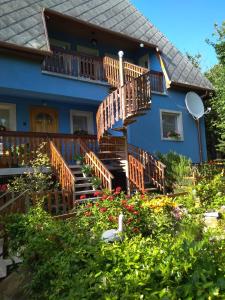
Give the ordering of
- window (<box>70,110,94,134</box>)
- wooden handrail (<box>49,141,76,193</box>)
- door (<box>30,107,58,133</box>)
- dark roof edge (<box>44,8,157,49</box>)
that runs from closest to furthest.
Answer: wooden handrail (<box>49,141,76,193</box>) < dark roof edge (<box>44,8,157,49</box>) < door (<box>30,107,58,133</box>) < window (<box>70,110,94,134</box>)

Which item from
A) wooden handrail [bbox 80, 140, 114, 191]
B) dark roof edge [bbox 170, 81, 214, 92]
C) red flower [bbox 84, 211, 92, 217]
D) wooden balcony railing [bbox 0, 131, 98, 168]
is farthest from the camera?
dark roof edge [bbox 170, 81, 214, 92]

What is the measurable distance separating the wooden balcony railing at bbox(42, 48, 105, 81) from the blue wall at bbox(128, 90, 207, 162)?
2.77 meters

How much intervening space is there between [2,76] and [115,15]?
788 centimetres

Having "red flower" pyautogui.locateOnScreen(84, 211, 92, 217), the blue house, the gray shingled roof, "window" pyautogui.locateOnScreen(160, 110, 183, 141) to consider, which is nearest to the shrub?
the blue house

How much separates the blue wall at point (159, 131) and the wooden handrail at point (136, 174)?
318 centimetres

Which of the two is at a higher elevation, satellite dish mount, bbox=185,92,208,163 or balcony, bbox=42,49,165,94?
balcony, bbox=42,49,165,94

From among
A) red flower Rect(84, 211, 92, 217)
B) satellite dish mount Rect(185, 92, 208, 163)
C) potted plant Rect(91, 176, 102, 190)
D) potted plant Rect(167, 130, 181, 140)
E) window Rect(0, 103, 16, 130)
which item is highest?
satellite dish mount Rect(185, 92, 208, 163)

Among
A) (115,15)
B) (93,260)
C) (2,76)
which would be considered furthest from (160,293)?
(115,15)

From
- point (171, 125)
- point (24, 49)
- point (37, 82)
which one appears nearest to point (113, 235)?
point (37, 82)

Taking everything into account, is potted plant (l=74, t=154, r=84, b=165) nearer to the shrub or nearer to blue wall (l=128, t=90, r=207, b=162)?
the shrub

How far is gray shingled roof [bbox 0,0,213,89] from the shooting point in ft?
42.2

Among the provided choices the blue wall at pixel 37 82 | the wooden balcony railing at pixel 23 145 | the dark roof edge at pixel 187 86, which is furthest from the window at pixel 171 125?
the wooden balcony railing at pixel 23 145

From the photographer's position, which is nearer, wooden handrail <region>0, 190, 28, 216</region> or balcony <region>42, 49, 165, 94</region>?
wooden handrail <region>0, 190, 28, 216</region>

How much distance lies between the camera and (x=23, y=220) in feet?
19.9
